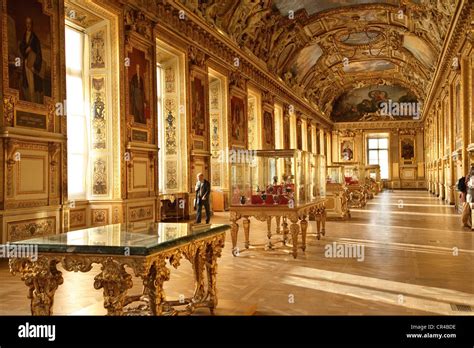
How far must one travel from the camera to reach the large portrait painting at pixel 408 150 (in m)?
44.4

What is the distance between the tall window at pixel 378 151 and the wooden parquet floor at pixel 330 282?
119ft

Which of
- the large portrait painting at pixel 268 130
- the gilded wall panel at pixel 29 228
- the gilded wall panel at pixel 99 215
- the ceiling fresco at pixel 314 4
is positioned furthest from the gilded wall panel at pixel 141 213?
the ceiling fresco at pixel 314 4

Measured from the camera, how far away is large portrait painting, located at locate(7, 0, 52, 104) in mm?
8914

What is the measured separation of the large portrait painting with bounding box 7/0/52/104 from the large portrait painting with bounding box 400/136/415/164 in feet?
130

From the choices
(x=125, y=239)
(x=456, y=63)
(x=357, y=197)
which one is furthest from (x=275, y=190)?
(x=357, y=197)

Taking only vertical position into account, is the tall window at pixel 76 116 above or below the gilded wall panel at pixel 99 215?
above

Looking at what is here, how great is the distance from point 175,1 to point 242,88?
728 centimetres

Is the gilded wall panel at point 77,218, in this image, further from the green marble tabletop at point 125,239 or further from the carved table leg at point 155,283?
the carved table leg at point 155,283

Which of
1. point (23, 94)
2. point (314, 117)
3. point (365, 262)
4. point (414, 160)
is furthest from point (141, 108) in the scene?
point (414, 160)

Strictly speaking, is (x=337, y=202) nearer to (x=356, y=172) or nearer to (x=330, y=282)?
(x=330, y=282)

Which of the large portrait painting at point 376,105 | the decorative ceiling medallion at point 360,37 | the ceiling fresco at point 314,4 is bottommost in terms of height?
the large portrait painting at point 376,105

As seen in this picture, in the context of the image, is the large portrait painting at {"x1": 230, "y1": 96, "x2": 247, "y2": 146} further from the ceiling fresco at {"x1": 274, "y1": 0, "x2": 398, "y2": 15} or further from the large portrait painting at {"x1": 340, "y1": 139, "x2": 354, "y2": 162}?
the large portrait painting at {"x1": 340, "y1": 139, "x2": 354, "y2": 162}

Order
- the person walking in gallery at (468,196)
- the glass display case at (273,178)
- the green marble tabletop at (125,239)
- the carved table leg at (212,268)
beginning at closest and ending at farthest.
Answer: the green marble tabletop at (125,239), the carved table leg at (212,268), the glass display case at (273,178), the person walking in gallery at (468,196)

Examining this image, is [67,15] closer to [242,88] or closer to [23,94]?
[23,94]
